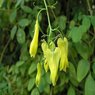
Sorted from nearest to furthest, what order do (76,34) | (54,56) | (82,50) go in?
(54,56), (76,34), (82,50)

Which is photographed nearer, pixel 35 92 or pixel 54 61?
pixel 54 61

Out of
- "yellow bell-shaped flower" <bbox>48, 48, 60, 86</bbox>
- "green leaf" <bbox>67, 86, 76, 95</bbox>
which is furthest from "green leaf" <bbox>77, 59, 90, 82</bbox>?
"yellow bell-shaped flower" <bbox>48, 48, 60, 86</bbox>

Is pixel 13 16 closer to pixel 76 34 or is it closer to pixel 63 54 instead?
pixel 76 34

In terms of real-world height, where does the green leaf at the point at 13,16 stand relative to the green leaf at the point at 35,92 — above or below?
above

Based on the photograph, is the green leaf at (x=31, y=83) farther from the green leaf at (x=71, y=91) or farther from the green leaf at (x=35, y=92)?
the green leaf at (x=71, y=91)

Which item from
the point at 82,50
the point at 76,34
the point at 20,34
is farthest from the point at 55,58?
the point at 20,34

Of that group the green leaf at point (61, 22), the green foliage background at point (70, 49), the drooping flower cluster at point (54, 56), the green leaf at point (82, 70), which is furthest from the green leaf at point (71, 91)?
the drooping flower cluster at point (54, 56)

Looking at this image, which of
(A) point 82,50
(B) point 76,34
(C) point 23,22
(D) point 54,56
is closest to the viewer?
(D) point 54,56

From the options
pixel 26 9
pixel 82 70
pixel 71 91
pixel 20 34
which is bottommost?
pixel 71 91

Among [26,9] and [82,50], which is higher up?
[26,9]

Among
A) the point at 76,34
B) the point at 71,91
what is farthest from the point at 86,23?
the point at 71,91
